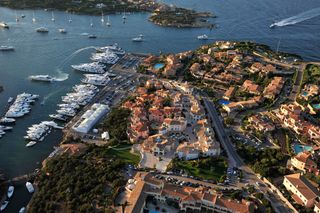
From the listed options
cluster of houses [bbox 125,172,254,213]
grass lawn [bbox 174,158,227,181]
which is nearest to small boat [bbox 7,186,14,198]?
cluster of houses [bbox 125,172,254,213]

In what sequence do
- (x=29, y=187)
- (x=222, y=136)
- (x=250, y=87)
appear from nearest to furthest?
(x=29, y=187), (x=222, y=136), (x=250, y=87)

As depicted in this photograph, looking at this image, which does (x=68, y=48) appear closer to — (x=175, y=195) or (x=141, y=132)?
(x=141, y=132)

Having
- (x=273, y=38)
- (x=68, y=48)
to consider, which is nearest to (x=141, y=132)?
(x=68, y=48)

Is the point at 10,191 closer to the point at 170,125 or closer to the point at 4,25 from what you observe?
the point at 170,125

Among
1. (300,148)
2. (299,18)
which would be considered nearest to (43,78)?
(300,148)

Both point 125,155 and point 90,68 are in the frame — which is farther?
point 90,68

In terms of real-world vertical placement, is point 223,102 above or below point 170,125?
above

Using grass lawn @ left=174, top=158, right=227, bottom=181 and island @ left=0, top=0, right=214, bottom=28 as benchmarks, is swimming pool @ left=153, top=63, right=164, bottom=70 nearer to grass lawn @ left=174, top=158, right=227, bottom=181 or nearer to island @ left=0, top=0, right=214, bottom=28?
island @ left=0, top=0, right=214, bottom=28
